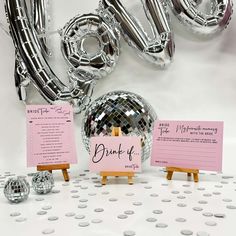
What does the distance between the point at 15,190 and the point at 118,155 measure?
0.81 feet

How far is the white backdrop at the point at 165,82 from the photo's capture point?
1.08 meters

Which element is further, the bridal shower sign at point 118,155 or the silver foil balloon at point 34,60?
the silver foil balloon at point 34,60

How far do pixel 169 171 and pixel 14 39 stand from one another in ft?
2.02

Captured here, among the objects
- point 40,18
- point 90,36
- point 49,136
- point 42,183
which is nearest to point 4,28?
point 40,18

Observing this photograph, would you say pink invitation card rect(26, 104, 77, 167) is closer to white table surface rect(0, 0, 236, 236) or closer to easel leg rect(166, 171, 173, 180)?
white table surface rect(0, 0, 236, 236)

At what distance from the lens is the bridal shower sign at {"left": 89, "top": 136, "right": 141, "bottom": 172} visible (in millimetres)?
818

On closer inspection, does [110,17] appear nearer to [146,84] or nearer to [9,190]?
[146,84]

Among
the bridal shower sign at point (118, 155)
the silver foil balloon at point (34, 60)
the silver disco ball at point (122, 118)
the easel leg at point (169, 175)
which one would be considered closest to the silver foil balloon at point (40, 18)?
the silver foil balloon at point (34, 60)

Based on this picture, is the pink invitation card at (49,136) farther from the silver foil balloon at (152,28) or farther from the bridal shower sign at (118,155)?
the silver foil balloon at (152,28)

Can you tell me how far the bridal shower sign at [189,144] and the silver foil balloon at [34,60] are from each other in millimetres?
330

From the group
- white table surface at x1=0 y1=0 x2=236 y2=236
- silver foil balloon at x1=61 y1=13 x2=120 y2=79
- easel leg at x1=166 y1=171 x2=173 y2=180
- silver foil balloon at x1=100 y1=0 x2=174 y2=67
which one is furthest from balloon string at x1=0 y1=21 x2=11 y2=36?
easel leg at x1=166 y1=171 x2=173 y2=180

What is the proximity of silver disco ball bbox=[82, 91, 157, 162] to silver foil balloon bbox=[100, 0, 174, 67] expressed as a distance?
0.18 meters

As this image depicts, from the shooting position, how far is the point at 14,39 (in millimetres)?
1070

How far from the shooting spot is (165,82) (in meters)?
1.11
